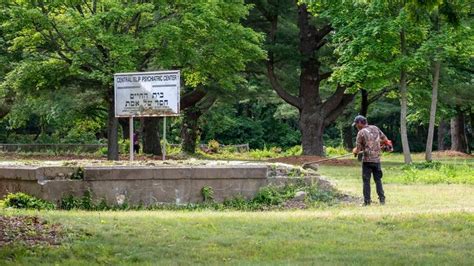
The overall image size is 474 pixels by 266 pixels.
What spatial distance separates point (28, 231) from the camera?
9398 millimetres

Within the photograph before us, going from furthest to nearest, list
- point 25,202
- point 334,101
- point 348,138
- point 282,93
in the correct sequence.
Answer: point 348,138, point 282,93, point 334,101, point 25,202

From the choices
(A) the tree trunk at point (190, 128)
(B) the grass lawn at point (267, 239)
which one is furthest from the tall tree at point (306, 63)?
(B) the grass lawn at point (267, 239)

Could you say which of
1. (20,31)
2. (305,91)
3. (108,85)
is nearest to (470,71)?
(305,91)

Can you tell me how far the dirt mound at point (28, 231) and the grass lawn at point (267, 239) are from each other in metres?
0.21

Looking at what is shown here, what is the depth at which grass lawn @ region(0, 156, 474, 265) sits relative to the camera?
8.17 meters

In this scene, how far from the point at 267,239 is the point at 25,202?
6274mm

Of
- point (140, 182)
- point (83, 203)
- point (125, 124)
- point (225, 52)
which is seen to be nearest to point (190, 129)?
point (125, 124)

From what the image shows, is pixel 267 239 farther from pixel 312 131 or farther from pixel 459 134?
pixel 459 134

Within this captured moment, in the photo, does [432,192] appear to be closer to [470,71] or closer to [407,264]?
[407,264]

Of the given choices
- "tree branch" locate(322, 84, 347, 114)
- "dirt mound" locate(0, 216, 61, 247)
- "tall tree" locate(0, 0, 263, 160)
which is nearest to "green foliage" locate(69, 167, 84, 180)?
"dirt mound" locate(0, 216, 61, 247)

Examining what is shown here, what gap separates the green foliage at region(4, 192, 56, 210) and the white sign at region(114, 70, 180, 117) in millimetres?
4633

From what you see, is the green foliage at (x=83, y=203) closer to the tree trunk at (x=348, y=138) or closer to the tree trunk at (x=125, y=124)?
the tree trunk at (x=125, y=124)

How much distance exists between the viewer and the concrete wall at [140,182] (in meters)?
14.3

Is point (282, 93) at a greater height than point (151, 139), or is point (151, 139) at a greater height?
point (282, 93)
